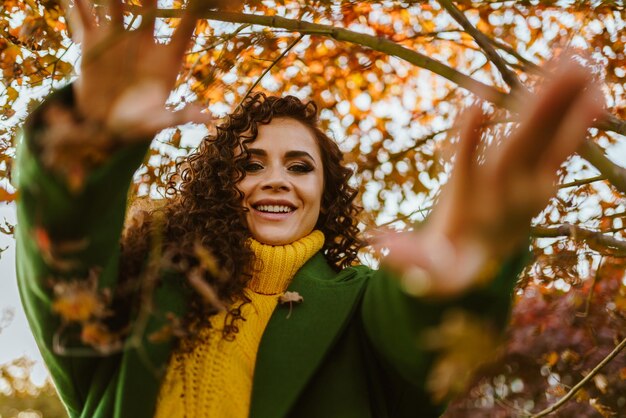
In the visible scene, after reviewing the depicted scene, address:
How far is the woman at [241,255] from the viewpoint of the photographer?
1.14m

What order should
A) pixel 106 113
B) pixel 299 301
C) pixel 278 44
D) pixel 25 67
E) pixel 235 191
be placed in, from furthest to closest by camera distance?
pixel 278 44, pixel 25 67, pixel 235 191, pixel 299 301, pixel 106 113

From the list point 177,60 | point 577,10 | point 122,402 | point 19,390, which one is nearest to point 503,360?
point 577,10

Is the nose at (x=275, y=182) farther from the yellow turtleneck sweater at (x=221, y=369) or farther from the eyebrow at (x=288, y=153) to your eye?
the yellow turtleneck sweater at (x=221, y=369)

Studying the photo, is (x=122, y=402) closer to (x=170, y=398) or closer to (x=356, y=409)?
(x=170, y=398)

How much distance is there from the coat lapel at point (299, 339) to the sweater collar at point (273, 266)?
0.17ft

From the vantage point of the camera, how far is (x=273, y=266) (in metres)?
2.36

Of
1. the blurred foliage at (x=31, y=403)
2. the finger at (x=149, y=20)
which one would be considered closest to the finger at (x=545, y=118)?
the finger at (x=149, y=20)

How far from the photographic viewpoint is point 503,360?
535cm

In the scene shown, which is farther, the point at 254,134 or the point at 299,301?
the point at 254,134

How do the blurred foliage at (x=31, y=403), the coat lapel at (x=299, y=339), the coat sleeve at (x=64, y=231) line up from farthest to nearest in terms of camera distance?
the blurred foliage at (x=31, y=403) → the coat lapel at (x=299, y=339) → the coat sleeve at (x=64, y=231)

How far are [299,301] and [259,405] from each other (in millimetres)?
354

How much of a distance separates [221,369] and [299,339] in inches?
9.7

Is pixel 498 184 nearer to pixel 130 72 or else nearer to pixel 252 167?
pixel 130 72

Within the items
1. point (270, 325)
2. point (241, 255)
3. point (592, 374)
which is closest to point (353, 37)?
point (241, 255)
